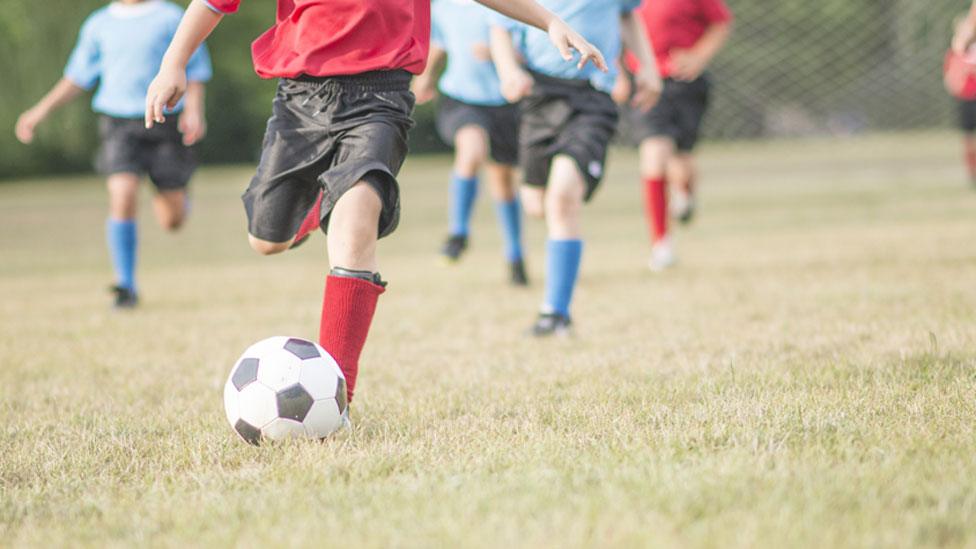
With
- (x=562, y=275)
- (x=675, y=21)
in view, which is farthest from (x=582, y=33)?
(x=675, y=21)

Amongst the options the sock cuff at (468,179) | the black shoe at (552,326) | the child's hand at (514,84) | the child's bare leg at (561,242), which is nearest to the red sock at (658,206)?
the sock cuff at (468,179)

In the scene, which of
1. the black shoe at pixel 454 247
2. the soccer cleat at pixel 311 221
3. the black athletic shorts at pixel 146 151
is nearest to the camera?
the soccer cleat at pixel 311 221

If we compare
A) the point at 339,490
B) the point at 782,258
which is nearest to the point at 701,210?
the point at 782,258

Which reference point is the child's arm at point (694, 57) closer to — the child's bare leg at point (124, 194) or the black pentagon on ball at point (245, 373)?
the child's bare leg at point (124, 194)

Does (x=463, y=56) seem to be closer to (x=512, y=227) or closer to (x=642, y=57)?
(x=512, y=227)

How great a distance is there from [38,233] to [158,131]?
795 cm

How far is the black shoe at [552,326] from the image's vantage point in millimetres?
5031

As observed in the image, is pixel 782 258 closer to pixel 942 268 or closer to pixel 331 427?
→ pixel 942 268

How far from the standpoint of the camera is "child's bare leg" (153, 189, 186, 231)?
23.3 feet

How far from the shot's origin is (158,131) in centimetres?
687

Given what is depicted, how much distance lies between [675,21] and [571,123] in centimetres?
324

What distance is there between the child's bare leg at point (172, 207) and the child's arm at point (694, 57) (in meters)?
3.64

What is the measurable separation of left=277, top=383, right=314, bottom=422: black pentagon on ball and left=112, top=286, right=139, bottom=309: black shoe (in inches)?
164

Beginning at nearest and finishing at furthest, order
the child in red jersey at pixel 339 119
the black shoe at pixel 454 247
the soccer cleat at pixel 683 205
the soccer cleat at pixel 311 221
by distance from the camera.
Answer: the child in red jersey at pixel 339 119 < the soccer cleat at pixel 311 221 < the black shoe at pixel 454 247 < the soccer cleat at pixel 683 205
